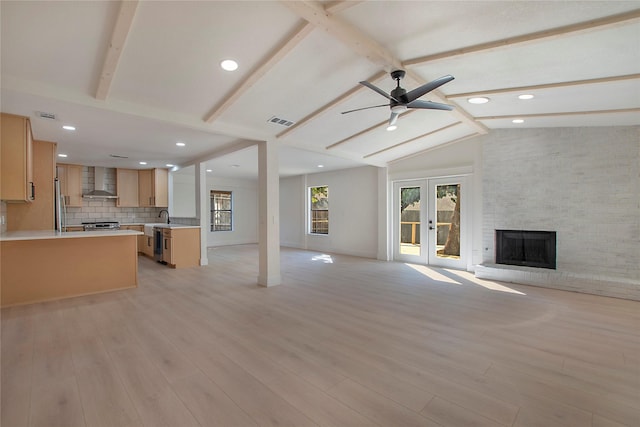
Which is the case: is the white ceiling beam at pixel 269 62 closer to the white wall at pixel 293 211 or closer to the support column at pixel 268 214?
the support column at pixel 268 214

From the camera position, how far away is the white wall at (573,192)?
4.46 metres

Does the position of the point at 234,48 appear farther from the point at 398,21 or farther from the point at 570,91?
the point at 570,91

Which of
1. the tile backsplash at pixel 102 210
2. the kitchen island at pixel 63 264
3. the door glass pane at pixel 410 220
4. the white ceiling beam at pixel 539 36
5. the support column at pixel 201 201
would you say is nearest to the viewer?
the white ceiling beam at pixel 539 36

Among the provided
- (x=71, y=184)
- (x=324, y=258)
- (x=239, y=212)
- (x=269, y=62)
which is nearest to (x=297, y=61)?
(x=269, y=62)

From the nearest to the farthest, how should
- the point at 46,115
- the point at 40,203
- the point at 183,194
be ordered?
the point at 46,115 < the point at 40,203 < the point at 183,194

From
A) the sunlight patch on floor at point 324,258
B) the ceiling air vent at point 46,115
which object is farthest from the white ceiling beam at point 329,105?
the sunlight patch on floor at point 324,258

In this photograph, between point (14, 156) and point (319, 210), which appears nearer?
point (14, 156)

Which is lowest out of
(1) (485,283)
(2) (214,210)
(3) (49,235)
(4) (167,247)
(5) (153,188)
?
(1) (485,283)

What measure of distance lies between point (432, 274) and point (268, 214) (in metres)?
3.50

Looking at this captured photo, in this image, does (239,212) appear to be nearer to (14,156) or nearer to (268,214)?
(268,214)

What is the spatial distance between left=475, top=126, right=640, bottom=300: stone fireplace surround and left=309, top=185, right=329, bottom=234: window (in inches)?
184

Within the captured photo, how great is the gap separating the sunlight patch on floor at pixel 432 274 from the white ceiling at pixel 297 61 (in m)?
2.85

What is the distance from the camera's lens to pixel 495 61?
9.71 ft

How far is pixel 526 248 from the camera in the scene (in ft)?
17.5
